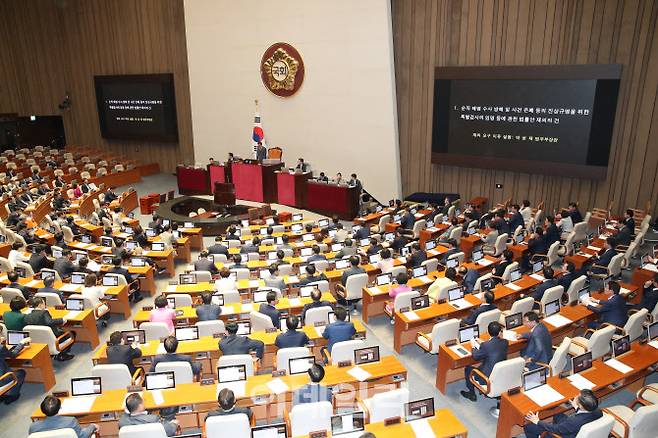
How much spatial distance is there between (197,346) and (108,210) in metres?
10.1

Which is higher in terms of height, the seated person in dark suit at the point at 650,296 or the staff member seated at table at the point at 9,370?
the seated person in dark suit at the point at 650,296

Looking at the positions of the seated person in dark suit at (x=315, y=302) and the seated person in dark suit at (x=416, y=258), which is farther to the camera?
the seated person in dark suit at (x=416, y=258)

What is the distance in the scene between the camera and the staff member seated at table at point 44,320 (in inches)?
320

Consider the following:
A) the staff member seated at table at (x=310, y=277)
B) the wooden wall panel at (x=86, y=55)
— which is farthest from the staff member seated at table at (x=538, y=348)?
the wooden wall panel at (x=86, y=55)

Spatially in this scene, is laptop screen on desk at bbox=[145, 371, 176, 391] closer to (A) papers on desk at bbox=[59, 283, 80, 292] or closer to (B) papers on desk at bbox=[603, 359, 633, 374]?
(A) papers on desk at bbox=[59, 283, 80, 292]

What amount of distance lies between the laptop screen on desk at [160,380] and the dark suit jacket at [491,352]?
417cm

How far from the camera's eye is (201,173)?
20516 mm

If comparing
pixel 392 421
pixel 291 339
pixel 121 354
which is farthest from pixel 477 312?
pixel 121 354

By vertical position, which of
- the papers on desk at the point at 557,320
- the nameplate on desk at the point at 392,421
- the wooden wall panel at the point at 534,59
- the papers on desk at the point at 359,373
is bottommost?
the papers on desk at the point at 557,320

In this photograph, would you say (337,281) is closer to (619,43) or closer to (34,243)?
(34,243)

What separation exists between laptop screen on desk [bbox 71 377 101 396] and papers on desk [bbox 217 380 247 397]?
1.55 meters

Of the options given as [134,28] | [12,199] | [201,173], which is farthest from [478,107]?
[134,28]

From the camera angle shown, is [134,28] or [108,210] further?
[134,28]

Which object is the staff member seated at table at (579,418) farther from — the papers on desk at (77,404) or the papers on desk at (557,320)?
the papers on desk at (77,404)
